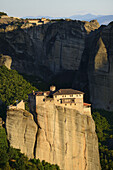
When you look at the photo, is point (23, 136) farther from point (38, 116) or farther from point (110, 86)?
point (110, 86)

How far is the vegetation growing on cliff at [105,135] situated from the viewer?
6081 cm

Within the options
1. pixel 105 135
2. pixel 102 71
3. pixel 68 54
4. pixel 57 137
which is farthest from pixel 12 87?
pixel 57 137

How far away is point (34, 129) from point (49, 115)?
2.23 m

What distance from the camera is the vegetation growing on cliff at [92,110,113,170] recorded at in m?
60.8

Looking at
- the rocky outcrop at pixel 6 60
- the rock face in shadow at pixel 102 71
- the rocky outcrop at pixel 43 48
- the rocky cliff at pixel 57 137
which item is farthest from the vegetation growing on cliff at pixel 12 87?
the rocky cliff at pixel 57 137

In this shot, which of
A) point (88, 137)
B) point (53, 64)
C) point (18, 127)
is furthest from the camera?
point (53, 64)

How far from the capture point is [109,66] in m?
74.6

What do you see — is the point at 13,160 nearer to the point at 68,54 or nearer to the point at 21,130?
the point at 21,130

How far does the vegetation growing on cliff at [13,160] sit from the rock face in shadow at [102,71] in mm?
25736

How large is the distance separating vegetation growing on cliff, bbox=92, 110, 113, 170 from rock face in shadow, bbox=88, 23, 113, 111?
2493mm

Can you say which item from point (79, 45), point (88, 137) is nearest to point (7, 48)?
point (79, 45)

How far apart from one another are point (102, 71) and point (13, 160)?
28.7 metres

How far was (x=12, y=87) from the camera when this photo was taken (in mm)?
74375

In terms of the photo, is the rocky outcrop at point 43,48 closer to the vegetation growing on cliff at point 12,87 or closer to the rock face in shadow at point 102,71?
the vegetation growing on cliff at point 12,87
